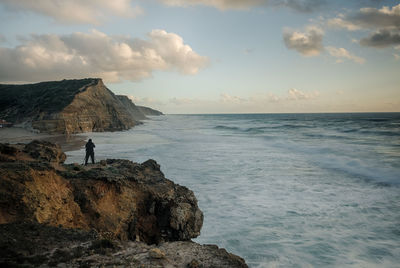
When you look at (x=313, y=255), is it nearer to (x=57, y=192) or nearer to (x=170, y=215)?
(x=170, y=215)

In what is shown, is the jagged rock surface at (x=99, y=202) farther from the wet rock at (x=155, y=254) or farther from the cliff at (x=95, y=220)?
the wet rock at (x=155, y=254)

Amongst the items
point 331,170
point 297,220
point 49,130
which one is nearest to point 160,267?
point 297,220

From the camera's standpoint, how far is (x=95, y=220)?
5250 mm

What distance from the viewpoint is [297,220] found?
319 inches

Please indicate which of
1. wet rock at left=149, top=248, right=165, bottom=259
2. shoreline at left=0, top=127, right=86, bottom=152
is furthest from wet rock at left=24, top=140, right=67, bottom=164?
shoreline at left=0, top=127, right=86, bottom=152

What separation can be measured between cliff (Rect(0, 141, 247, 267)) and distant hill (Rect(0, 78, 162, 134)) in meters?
30.4

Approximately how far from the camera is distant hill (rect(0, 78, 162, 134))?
3459 centimetres

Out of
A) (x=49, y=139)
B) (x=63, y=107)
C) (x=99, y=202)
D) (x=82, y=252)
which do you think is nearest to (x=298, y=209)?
(x=99, y=202)

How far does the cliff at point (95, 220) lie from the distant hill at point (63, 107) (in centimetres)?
3045

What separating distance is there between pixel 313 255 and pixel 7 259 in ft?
22.0

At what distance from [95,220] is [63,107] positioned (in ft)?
118

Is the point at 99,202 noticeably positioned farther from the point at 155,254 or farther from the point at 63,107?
the point at 63,107

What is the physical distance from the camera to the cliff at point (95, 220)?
10.8 ft

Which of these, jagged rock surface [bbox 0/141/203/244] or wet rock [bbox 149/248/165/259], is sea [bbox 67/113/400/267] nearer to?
jagged rock surface [bbox 0/141/203/244]
